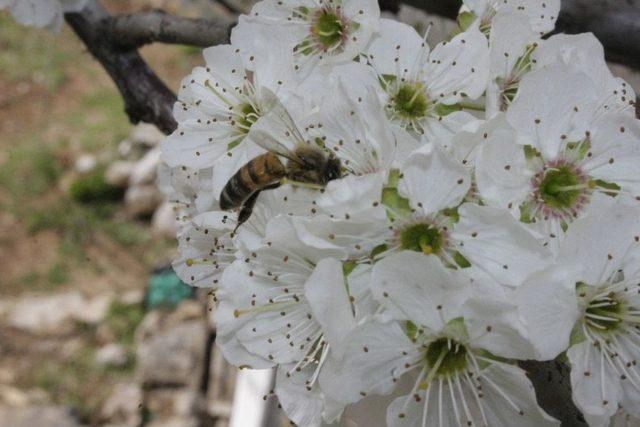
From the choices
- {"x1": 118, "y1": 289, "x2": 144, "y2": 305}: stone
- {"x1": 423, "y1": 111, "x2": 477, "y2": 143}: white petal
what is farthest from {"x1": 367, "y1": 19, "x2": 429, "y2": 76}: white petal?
{"x1": 118, "y1": 289, "x2": 144, "y2": 305}: stone

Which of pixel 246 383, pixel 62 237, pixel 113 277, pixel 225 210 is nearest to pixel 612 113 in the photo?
pixel 225 210

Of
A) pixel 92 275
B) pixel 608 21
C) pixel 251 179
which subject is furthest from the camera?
pixel 92 275

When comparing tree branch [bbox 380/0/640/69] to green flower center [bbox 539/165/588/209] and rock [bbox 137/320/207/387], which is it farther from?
rock [bbox 137/320/207/387]

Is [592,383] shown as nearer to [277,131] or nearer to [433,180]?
[433,180]

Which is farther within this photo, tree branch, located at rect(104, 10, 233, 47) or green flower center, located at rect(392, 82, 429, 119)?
tree branch, located at rect(104, 10, 233, 47)

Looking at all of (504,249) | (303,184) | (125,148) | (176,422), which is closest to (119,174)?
(125,148)

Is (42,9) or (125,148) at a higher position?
(42,9)
